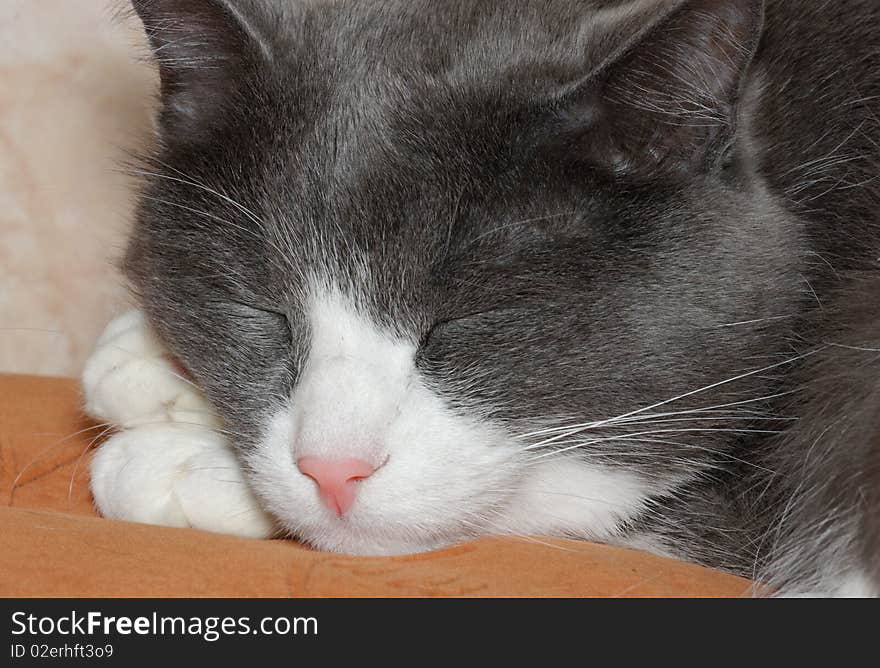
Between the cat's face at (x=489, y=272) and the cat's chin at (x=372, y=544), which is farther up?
the cat's face at (x=489, y=272)

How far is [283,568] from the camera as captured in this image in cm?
130

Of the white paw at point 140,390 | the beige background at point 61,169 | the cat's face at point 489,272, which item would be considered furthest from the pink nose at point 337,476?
the beige background at point 61,169

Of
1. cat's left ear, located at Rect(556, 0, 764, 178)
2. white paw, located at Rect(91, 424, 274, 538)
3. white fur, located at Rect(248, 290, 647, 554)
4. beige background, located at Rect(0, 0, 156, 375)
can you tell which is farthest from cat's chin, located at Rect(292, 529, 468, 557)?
beige background, located at Rect(0, 0, 156, 375)

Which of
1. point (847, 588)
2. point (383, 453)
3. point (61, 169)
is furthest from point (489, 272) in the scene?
point (61, 169)

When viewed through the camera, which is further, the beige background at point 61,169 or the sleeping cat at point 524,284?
the beige background at point 61,169

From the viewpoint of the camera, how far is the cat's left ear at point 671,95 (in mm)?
1325

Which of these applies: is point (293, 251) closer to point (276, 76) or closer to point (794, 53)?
point (276, 76)

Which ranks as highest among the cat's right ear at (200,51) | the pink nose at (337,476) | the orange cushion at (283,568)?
the cat's right ear at (200,51)

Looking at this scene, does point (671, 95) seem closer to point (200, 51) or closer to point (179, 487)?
point (200, 51)

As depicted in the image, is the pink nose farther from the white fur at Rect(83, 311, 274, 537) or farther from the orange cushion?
the white fur at Rect(83, 311, 274, 537)

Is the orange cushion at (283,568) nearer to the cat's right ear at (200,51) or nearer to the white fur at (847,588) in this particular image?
the white fur at (847,588)

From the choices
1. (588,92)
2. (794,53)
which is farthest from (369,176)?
(794,53)

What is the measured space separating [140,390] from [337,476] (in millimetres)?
527

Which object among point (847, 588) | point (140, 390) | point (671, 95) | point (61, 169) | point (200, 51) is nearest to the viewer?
point (847, 588)
